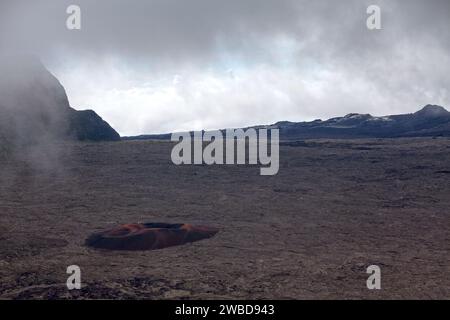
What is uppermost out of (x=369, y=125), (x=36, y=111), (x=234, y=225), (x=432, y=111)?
(x=432, y=111)

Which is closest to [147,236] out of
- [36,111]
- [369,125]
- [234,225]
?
[234,225]

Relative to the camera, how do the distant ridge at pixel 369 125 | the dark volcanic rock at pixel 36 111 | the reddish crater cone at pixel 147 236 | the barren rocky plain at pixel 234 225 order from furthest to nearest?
the distant ridge at pixel 369 125 → the dark volcanic rock at pixel 36 111 → the reddish crater cone at pixel 147 236 → the barren rocky plain at pixel 234 225

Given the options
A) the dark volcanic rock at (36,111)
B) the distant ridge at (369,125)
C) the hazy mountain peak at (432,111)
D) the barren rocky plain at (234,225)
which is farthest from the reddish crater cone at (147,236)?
the hazy mountain peak at (432,111)

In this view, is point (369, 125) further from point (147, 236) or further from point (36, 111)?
point (147, 236)

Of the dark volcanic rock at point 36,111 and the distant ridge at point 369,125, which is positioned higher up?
Answer: the distant ridge at point 369,125

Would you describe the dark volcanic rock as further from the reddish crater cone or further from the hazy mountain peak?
the hazy mountain peak

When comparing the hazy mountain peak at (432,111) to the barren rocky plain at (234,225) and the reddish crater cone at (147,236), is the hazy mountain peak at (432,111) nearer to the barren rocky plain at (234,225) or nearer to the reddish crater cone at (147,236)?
the barren rocky plain at (234,225)
